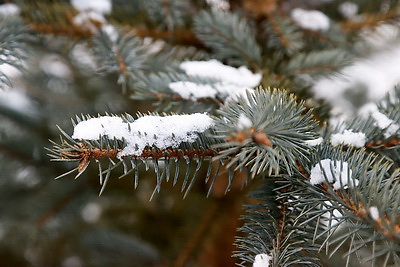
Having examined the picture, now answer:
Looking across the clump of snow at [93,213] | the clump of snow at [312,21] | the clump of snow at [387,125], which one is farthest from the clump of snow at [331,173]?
the clump of snow at [93,213]

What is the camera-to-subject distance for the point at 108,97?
1.11 m

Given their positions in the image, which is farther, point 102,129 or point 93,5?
point 93,5

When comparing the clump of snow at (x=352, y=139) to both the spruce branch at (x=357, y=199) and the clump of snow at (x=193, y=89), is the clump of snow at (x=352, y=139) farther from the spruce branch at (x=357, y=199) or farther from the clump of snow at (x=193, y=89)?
the clump of snow at (x=193, y=89)

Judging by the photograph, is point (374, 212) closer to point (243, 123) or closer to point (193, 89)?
point (243, 123)

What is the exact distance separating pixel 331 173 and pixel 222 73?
0.25m

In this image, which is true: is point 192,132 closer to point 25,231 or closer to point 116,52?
point 116,52

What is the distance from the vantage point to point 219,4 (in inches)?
33.1

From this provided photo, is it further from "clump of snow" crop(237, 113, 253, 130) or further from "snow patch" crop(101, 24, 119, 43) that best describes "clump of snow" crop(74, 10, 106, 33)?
"clump of snow" crop(237, 113, 253, 130)

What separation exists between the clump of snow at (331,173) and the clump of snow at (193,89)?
20 centimetres

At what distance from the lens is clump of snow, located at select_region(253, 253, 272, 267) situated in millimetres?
411

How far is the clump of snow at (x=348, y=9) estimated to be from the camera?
0.85 meters

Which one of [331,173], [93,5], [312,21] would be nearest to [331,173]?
[331,173]

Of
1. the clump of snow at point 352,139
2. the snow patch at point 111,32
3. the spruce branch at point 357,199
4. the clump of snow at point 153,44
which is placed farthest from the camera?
the clump of snow at point 153,44

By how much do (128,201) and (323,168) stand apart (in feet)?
2.75
